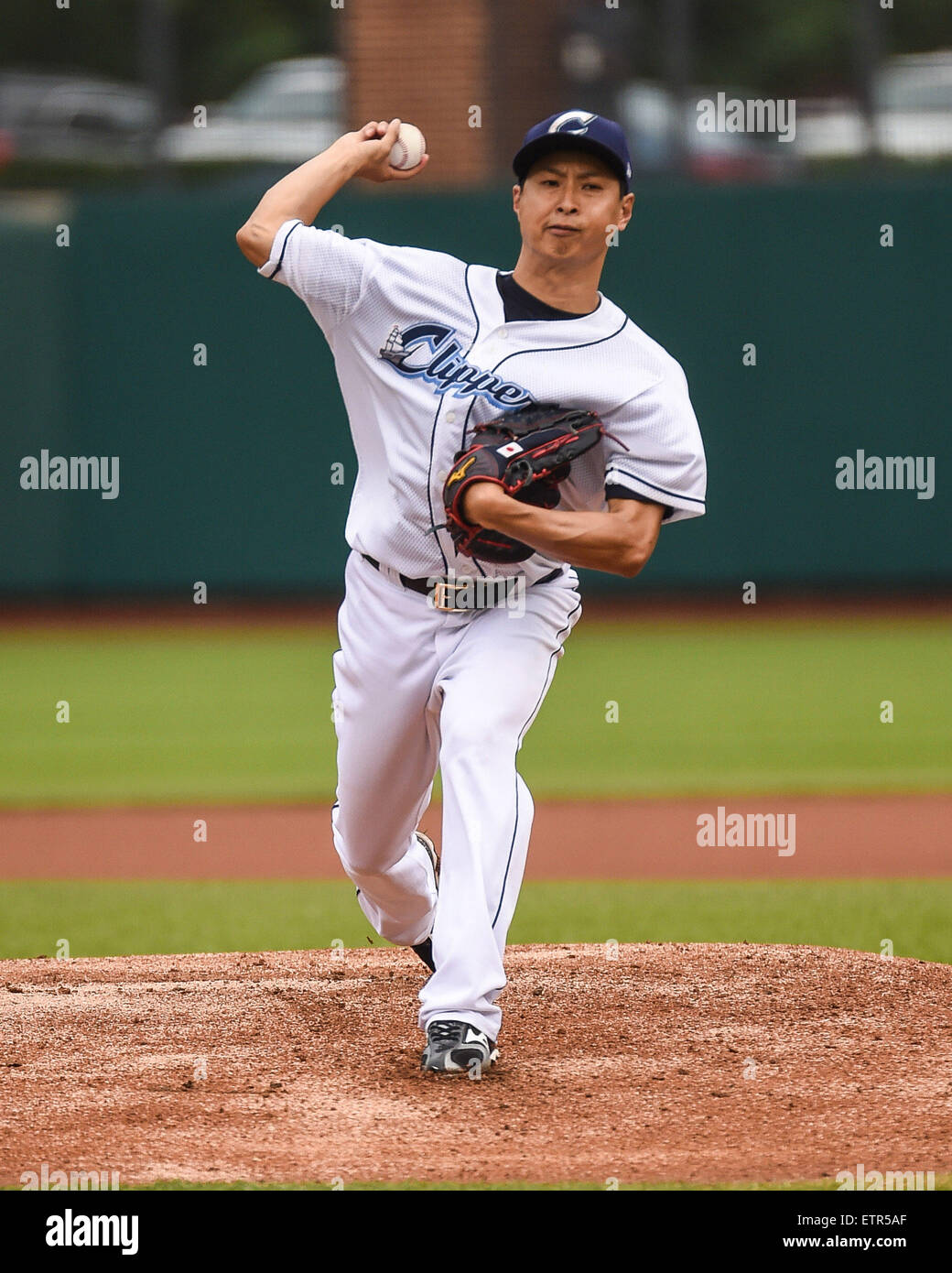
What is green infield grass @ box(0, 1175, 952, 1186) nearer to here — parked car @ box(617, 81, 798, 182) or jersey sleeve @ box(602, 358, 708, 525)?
jersey sleeve @ box(602, 358, 708, 525)

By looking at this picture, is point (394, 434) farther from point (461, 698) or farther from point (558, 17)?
point (558, 17)

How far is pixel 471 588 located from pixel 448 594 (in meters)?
0.06

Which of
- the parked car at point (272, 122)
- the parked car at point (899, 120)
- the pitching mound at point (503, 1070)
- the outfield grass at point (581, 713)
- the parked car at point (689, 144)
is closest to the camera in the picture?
the pitching mound at point (503, 1070)

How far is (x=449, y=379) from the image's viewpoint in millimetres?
3891

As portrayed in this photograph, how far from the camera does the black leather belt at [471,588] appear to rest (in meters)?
3.95

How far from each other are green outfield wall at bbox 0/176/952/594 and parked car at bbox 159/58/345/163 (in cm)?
52

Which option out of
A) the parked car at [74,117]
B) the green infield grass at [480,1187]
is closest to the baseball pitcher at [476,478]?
the green infield grass at [480,1187]

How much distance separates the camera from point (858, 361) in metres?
13.9

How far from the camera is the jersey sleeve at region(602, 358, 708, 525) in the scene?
12.3ft

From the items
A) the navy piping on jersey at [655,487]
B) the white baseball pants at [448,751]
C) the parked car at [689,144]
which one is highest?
the parked car at [689,144]

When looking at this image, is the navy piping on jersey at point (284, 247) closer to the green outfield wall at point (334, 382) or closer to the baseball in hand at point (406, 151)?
the baseball in hand at point (406, 151)

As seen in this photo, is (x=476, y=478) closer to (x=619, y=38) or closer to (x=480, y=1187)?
(x=480, y=1187)

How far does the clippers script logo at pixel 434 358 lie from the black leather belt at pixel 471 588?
418mm
